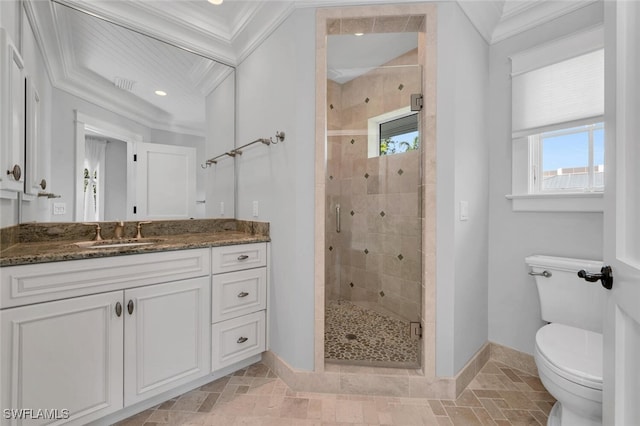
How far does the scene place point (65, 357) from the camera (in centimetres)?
125

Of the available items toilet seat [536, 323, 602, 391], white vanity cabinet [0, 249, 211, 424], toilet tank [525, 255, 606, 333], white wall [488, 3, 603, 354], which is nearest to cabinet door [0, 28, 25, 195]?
white vanity cabinet [0, 249, 211, 424]

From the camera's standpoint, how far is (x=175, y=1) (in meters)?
1.94

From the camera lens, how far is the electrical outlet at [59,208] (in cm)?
169

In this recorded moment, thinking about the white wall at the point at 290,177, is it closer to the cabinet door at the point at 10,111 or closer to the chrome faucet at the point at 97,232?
the chrome faucet at the point at 97,232

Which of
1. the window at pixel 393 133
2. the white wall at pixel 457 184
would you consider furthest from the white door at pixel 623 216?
the window at pixel 393 133

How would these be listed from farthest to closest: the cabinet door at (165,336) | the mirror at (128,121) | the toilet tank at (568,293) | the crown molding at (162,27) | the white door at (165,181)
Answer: the white door at (165,181) < the crown molding at (162,27) < the mirror at (128,121) < the toilet tank at (568,293) < the cabinet door at (165,336)

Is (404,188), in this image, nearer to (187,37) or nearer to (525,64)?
(525,64)

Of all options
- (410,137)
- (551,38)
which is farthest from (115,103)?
(551,38)

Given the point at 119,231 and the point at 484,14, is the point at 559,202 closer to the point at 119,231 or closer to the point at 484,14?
the point at 484,14

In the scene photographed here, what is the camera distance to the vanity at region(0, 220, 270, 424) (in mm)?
1162

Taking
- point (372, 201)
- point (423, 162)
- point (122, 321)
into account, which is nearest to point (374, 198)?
point (372, 201)

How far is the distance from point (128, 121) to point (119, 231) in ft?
2.55

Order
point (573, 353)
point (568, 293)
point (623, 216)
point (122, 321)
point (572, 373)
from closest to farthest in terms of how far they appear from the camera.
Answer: point (623, 216)
point (572, 373)
point (573, 353)
point (122, 321)
point (568, 293)

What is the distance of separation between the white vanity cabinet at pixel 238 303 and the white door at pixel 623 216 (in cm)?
170
